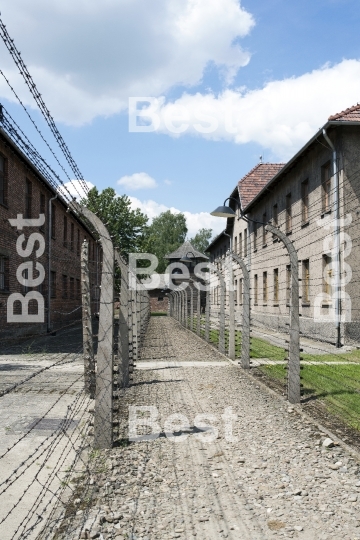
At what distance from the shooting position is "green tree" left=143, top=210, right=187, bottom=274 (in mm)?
86938

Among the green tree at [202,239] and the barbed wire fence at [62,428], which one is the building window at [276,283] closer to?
the barbed wire fence at [62,428]

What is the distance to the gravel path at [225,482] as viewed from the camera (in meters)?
3.85

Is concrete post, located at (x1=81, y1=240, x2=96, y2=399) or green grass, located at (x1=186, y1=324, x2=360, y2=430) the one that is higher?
concrete post, located at (x1=81, y1=240, x2=96, y2=399)

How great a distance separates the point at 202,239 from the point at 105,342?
91.0 meters

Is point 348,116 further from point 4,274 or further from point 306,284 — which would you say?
point 4,274

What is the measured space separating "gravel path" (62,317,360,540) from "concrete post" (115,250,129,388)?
4.81ft

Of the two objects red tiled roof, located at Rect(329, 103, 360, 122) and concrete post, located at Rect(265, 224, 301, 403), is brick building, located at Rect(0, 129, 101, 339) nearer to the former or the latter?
concrete post, located at Rect(265, 224, 301, 403)

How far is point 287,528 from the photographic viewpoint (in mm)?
3818

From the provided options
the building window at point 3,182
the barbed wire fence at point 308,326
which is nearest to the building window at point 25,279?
the building window at point 3,182

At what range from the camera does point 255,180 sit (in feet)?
115

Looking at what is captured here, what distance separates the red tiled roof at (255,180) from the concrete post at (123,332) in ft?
77.6

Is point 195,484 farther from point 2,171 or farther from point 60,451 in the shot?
point 2,171

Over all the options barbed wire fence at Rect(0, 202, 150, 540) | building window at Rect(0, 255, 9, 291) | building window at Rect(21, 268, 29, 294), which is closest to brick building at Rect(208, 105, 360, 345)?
barbed wire fence at Rect(0, 202, 150, 540)

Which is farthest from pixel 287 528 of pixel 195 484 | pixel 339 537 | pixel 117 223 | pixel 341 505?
pixel 117 223
